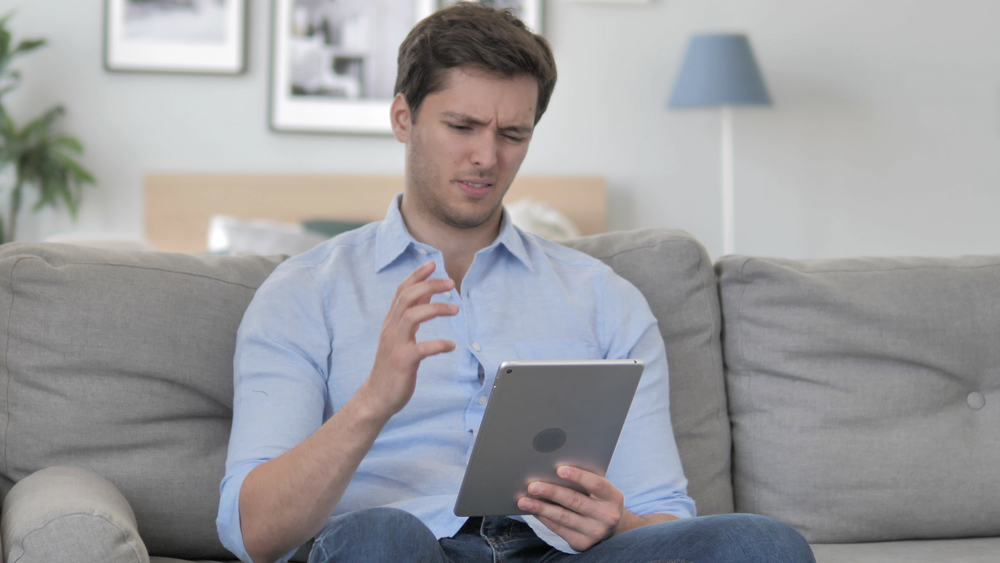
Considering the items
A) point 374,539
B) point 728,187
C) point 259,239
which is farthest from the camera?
point 728,187

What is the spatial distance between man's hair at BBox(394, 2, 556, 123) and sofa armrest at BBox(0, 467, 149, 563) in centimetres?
73

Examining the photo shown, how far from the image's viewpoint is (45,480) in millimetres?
1175

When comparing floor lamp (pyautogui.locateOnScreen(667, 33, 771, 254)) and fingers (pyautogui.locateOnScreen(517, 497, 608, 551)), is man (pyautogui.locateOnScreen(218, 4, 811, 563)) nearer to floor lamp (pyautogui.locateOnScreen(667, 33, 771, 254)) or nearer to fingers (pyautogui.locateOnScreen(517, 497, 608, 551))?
fingers (pyautogui.locateOnScreen(517, 497, 608, 551))

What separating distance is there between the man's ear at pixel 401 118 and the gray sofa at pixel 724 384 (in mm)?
325

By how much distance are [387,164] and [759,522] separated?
2.96 metres

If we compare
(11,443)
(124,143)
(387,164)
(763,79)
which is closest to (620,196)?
(763,79)

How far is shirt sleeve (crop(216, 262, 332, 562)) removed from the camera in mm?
1115

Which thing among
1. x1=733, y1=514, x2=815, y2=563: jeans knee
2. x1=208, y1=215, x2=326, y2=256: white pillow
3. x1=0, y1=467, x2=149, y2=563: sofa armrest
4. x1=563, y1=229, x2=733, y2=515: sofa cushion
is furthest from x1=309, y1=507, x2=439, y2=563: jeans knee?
x1=208, y1=215, x2=326, y2=256: white pillow

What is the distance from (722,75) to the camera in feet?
11.6

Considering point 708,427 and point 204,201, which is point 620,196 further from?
point 708,427

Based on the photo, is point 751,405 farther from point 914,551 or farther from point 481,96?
point 481,96

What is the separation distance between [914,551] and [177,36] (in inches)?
129

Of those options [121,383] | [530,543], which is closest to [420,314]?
[530,543]

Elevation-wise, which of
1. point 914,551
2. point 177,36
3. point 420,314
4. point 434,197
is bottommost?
point 914,551
